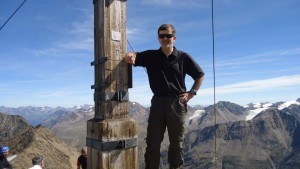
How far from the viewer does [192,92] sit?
300 inches

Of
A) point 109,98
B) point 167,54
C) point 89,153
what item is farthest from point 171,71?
point 89,153

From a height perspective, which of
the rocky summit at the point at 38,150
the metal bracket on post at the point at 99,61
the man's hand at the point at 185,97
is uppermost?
the metal bracket on post at the point at 99,61

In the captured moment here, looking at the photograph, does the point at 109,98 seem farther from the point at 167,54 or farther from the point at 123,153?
the point at 167,54

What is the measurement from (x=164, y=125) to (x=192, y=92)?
100 cm

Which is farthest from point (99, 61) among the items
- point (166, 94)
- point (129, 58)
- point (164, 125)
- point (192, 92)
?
point (192, 92)

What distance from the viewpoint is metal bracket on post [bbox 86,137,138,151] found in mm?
6590

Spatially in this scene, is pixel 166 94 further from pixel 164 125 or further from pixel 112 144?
pixel 112 144

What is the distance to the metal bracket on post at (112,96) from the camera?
676cm

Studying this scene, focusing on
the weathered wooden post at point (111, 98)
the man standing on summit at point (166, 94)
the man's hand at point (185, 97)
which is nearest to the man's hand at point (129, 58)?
the weathered wooden post at point (111, 98)

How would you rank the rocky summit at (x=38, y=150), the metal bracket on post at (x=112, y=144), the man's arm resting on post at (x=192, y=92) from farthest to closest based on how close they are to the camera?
1. the rocky summit at (x=38, y=150)
2. the man's arm resting on post at (x=192, y=92)
3. the metal bracket on post at (x=112, y=144)

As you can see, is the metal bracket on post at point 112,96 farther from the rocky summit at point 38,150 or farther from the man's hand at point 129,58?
the rocky summit at point 38,150

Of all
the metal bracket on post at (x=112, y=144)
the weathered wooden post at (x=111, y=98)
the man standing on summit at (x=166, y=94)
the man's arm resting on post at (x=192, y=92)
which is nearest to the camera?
the metal bracket on post at (x=112, y=144)

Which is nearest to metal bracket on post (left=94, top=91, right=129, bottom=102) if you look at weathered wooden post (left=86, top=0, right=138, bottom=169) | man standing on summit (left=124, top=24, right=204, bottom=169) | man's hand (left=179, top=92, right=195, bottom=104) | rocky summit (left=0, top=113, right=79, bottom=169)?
weathered wooden post (left=86, top=0, right=138, bottom=169)

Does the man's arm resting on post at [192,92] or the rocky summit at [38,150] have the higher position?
the man's arm resting on post at [192,92]
